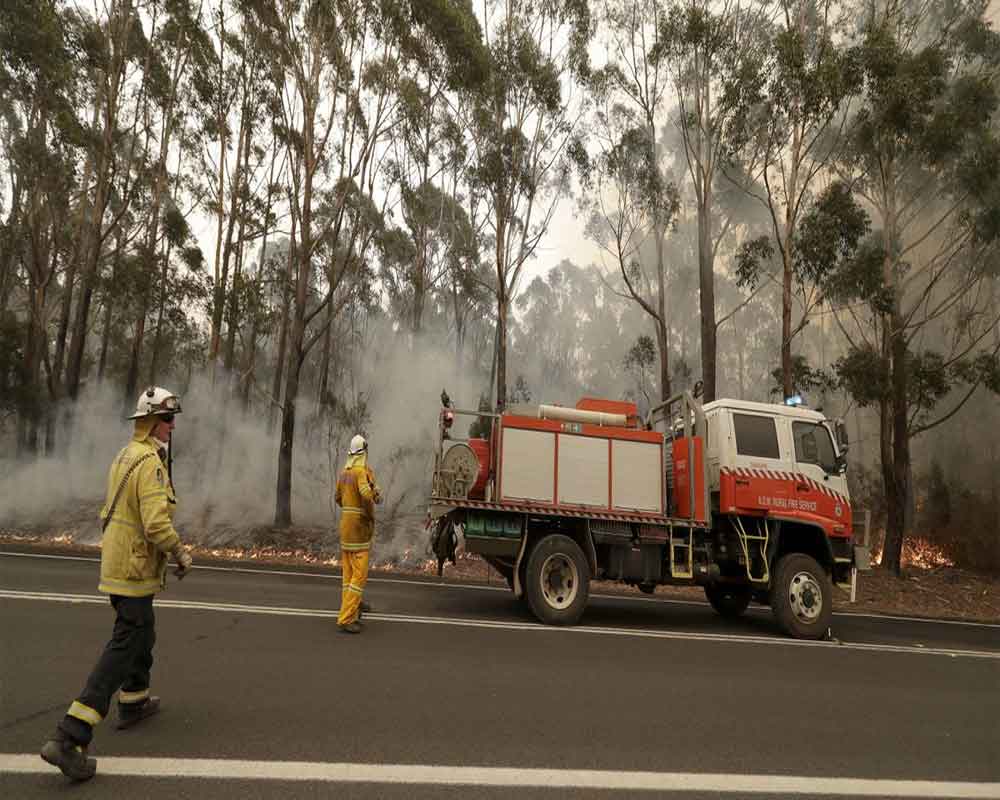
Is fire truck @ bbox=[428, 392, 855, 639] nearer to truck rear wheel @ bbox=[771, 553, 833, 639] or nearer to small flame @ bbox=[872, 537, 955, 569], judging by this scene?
truck rear wheel @ bbox=[771, 553, 833, 639]

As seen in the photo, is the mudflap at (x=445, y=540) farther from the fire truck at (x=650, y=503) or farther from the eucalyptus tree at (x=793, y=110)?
the eucalyptus tree at (x=793, y=110)

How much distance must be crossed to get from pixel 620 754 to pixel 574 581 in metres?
3.82

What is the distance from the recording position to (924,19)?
19516 mm

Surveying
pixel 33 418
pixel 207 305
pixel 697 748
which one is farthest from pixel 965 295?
pixel 33 418

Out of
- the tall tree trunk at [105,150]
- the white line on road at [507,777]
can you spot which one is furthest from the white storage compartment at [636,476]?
the tall tree trunk at [105,150]

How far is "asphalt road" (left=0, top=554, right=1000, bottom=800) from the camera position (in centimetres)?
311

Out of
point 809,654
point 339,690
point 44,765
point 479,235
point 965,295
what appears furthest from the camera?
point 479,235

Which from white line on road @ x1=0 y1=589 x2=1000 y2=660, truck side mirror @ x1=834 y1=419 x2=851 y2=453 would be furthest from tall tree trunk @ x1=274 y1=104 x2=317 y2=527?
truck side mirror @ x1=834 y1=419 x2=851 y2=453

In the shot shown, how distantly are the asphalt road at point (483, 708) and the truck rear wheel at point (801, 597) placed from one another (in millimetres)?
401

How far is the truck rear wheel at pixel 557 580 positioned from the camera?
23.5ft

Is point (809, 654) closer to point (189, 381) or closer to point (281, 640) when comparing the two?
point (281, 640)

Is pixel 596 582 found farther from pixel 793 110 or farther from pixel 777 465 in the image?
pixel 793 110

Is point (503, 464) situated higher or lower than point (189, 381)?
lower

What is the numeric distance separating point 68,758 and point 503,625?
14.9ft
